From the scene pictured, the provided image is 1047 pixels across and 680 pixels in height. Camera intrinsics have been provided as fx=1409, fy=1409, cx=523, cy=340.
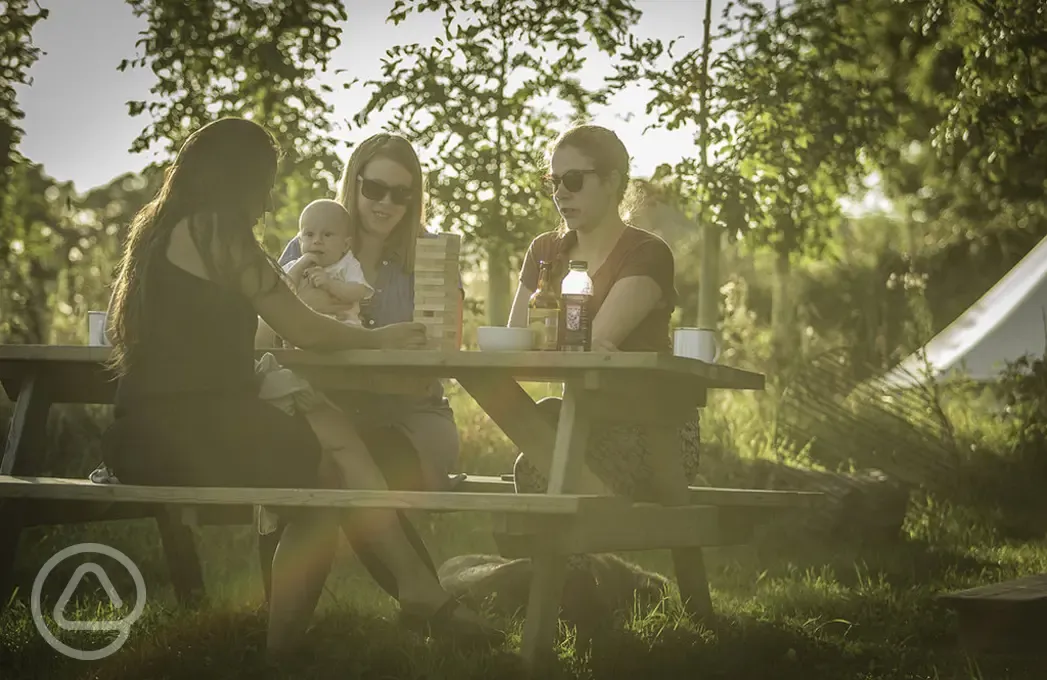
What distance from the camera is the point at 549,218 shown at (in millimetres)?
8938

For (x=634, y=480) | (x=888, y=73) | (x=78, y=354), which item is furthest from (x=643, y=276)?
(x=888, y=73)

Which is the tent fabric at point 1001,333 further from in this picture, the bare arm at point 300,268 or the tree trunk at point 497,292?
the bare arm at point 300,268

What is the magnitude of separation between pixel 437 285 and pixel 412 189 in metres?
0.96

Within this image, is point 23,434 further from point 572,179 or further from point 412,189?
point 572,179

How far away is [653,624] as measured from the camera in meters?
5.38

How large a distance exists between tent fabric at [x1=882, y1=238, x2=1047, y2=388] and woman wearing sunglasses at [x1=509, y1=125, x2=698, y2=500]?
6752mm

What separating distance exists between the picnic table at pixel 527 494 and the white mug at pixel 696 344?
0.08 meters

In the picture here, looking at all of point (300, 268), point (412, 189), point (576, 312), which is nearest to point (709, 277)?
point (412, 189)

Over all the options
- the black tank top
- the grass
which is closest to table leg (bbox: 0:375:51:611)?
the grass

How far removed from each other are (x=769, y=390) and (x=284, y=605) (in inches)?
276

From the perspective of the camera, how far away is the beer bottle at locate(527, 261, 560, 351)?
15.6ft

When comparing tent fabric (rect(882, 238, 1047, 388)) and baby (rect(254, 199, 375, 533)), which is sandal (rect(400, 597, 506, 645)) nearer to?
baby (rect(254, 199, 375, 533))

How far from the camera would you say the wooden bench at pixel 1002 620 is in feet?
13.0

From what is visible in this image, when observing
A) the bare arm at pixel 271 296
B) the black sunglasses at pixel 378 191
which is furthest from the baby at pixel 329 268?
the bare arm at pixel 271 296
